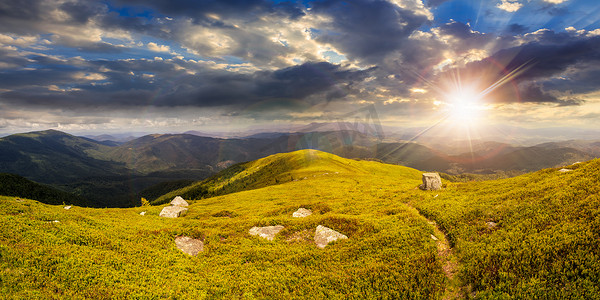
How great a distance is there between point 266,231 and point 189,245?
703cm

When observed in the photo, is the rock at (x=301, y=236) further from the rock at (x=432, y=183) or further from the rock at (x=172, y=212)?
the rock at (x=172, y=212)

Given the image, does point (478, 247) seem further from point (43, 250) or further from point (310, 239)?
point (43, 250)

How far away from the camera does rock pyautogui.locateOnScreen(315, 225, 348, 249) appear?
747 inches

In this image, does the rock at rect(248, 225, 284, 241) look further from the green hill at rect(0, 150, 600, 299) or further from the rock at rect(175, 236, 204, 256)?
the rock at rect(175, 236, 204, 256)

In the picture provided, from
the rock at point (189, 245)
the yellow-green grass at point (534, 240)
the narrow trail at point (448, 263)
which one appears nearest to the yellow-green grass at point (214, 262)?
the narrow trail at point (448, 263)

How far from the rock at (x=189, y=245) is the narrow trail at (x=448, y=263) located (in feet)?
Result: 59.4

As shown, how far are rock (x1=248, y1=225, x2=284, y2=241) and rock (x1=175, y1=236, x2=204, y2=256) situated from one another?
492cm

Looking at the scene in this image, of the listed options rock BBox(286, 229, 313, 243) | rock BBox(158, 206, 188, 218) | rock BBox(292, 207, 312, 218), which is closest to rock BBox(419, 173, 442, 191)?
rock BBox(292, 207, 312, 218)

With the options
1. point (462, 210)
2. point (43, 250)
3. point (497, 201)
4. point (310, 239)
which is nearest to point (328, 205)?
point (310, 239)

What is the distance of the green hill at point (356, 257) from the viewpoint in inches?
427

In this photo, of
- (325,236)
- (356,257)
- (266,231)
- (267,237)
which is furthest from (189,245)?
(356,257)

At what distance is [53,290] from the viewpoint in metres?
10.9

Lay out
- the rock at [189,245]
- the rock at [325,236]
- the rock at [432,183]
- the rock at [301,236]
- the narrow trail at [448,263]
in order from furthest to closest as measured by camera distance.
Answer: the rock at [432,183] → the rock at [301,236] → the rock at [325,236] → the rock at [189,245] → the narrow trail at [448,263]

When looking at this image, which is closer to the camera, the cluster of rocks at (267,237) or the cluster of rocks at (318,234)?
the cluster of rocks at (267,237)
